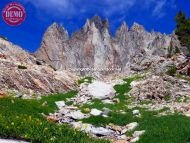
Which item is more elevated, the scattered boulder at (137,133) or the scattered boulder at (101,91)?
the scattered boulder at (101,91)

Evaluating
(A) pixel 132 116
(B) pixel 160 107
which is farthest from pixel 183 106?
(A) pixel 132 116

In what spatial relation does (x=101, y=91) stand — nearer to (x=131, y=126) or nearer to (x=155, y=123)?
(x=131, y=126)

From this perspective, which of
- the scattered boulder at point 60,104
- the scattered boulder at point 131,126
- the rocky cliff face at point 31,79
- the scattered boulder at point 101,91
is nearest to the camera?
the scattered boulder at point 131,126

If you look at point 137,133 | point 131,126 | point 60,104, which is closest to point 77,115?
point 131,126

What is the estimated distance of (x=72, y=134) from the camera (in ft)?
50.9

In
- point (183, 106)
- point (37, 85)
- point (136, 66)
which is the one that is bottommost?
point (183, 106)

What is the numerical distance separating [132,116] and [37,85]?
60.2ft

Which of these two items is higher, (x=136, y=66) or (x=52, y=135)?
A: (x=136, y=66)

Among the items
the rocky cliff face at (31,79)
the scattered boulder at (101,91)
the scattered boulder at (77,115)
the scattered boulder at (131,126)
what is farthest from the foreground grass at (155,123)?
the rocky cliff face at (31,79)

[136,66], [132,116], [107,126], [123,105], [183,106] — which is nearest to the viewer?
[107,126]

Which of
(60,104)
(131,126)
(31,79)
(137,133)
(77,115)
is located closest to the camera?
(137,133)

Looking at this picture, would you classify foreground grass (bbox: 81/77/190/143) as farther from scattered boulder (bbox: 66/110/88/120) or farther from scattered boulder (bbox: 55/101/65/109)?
scattered boulder (bbox: 55/101/65/109)

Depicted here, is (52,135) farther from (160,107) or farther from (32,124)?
(160,107)

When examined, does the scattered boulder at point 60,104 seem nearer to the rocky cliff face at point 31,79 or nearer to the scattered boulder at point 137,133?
the rocky cliff face at point 31,79
